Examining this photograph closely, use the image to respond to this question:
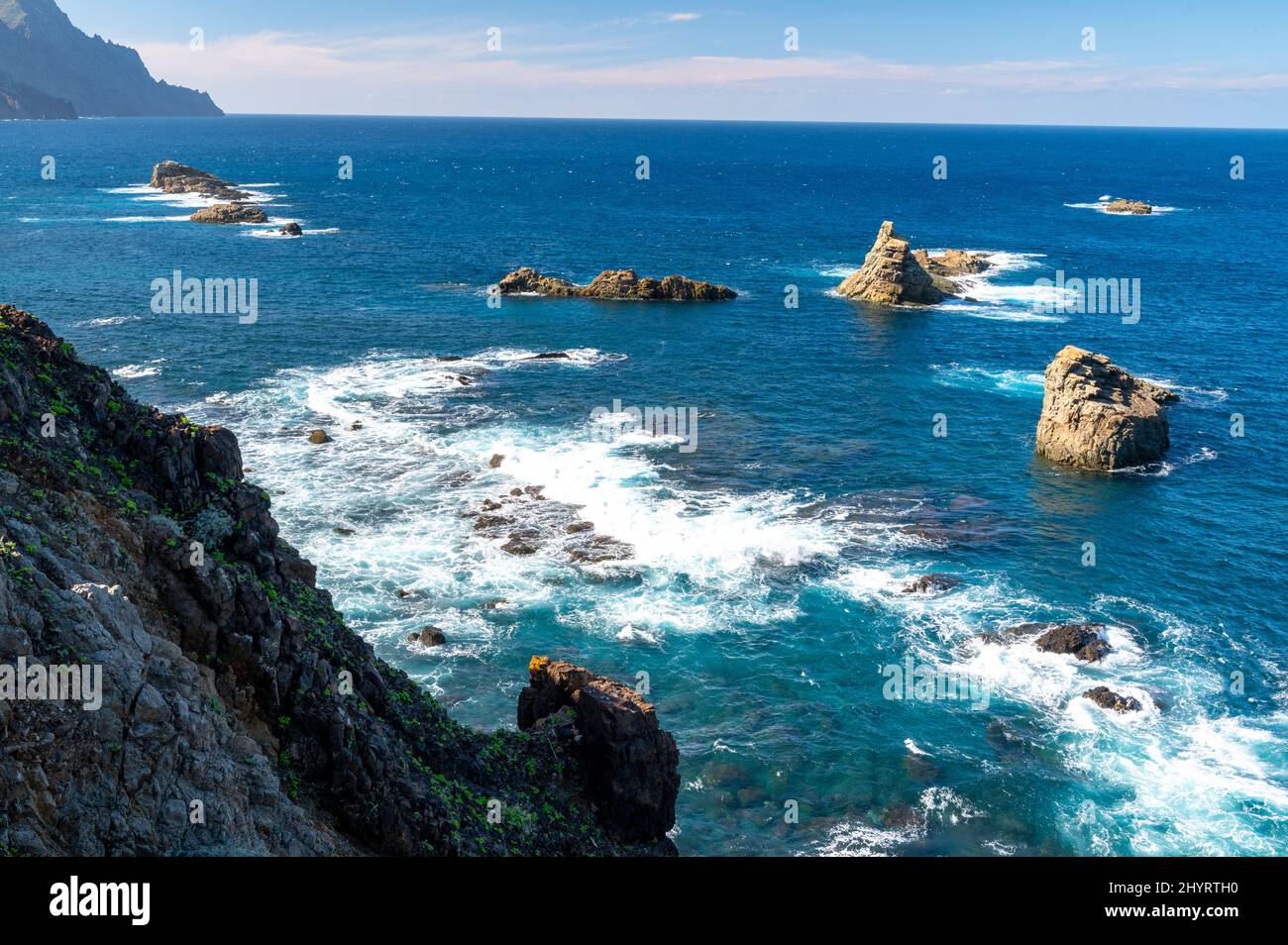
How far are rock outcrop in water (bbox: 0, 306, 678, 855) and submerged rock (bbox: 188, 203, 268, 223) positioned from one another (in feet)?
512

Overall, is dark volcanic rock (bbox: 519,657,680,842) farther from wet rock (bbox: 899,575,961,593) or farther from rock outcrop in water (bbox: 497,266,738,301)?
rock outcrop in water (bbox: 497,266,738,301)

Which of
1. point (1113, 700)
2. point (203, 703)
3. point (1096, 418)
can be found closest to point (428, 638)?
point (203, 703)

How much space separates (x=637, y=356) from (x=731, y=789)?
216ft

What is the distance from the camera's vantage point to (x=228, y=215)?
168000 millimetres

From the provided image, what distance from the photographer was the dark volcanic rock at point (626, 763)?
32.1 m

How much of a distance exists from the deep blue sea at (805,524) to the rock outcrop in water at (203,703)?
956cm

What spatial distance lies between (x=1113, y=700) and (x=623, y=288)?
9219cm

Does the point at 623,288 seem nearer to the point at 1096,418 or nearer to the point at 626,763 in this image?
the point at 1096,418

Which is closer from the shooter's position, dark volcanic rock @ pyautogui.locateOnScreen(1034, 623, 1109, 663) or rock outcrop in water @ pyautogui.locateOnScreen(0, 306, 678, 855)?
rock outcrop in water @ pyautogui.locateOnScreen(0, 306, 678, 855)

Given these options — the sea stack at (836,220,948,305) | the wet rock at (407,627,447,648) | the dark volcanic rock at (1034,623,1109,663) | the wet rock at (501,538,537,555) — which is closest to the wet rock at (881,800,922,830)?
the dark volcanic rock at (1034,623,1109,663)

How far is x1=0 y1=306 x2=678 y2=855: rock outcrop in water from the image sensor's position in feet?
56.9

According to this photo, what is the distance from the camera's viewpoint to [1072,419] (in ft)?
240
